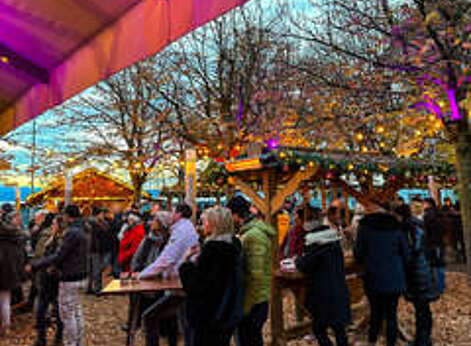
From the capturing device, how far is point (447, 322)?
6.77m

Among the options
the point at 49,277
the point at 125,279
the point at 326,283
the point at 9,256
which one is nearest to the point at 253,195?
the point at 326,283

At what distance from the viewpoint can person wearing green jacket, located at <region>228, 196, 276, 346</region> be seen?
3.85 metres

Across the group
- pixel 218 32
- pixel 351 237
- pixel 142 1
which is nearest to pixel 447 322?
pixel 351 237

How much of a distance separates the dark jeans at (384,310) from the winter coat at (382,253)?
0.45 ft

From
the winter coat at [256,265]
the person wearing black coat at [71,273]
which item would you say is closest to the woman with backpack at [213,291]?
the winter coat at [256,265]

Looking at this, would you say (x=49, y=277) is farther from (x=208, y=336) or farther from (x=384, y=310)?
(x=384, y=310)

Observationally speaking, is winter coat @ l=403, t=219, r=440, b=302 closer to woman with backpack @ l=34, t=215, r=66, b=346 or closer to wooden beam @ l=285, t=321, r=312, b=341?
wooden beam @ l=285, t=321, r=312, b=341

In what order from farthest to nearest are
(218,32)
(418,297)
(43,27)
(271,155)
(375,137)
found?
(218,32) < (375,137) < (271,155) < (418,297) < (43,27)

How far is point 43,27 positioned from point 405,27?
261 inches

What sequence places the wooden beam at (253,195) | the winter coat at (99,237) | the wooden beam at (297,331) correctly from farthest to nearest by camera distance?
the winter coat at (99,237) → the wooden beam at (253,195) → the wooden beam at (297,331)

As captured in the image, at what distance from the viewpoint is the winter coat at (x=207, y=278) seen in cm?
336

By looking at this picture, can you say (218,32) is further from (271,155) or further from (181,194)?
(271,155)

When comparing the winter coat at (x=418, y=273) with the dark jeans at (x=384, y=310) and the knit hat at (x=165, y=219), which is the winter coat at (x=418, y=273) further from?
the knit hat at (x=165, y=219)

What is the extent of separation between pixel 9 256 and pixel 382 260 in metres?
5.32
